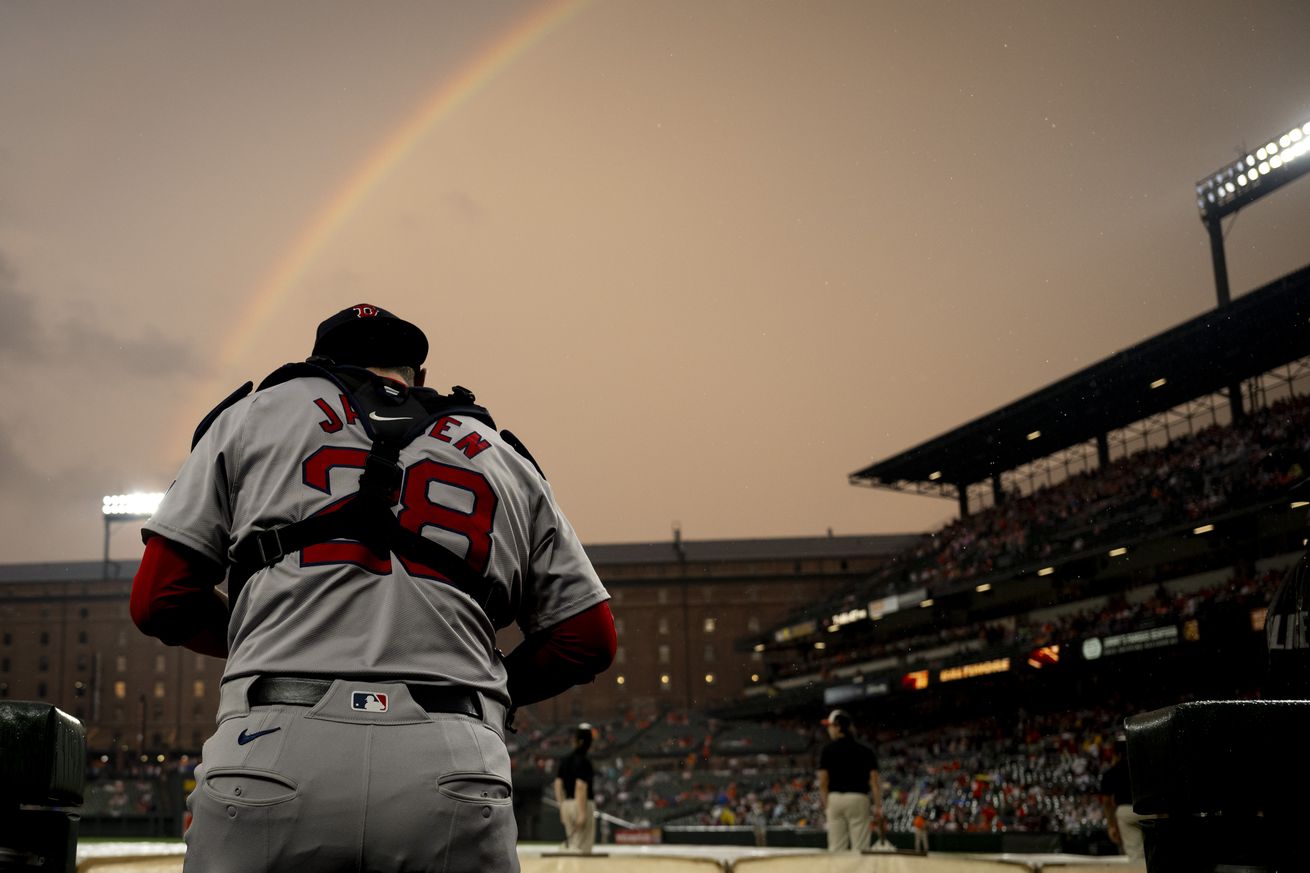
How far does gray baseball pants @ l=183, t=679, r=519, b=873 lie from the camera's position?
1.90 m

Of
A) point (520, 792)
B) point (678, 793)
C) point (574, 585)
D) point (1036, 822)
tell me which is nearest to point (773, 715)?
point (678, 793)

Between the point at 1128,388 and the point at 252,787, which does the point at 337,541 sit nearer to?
the point at 252,787

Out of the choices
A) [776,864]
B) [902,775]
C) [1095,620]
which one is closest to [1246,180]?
[1095,620]

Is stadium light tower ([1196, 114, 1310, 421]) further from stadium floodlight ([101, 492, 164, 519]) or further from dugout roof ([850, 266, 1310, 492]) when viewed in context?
stadium floodlight ([101, 492, 164, 519])

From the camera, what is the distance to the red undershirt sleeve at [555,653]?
2514mm

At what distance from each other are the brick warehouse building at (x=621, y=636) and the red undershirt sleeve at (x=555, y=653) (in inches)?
3132

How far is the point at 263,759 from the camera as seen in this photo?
193 cm

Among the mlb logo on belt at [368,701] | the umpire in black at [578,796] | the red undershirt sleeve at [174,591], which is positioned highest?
the red undershirt sleeve at [174,591]

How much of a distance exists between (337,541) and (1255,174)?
39.7 meters

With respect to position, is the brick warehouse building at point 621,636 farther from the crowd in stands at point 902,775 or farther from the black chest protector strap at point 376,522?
the black chest protector strap at point 376,522

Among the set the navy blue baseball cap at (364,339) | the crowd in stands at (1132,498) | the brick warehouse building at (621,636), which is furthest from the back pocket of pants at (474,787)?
the brick warehouse building at (621,636)

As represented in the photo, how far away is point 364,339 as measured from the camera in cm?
256

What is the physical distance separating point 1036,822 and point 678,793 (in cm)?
2518

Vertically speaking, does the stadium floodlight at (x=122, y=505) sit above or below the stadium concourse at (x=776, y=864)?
above
